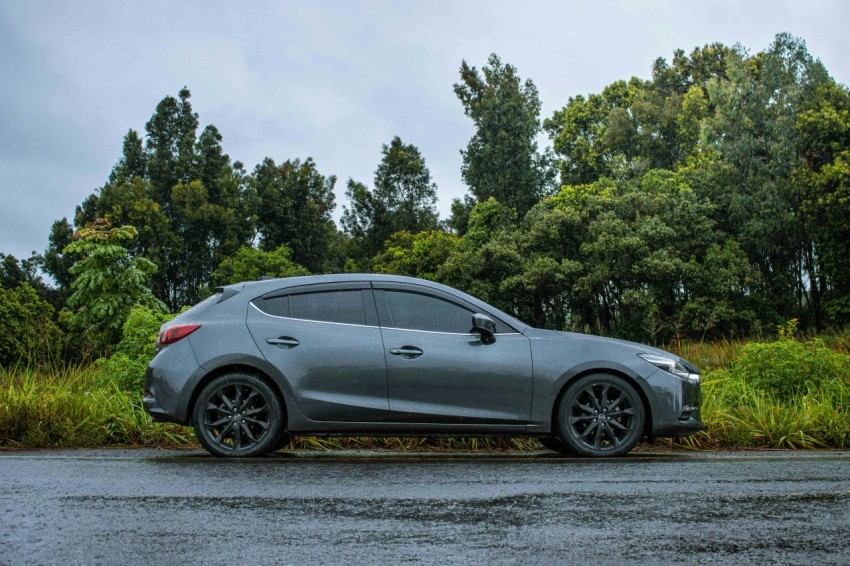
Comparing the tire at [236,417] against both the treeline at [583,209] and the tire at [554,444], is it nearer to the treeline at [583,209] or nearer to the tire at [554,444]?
the tire at [554,444]

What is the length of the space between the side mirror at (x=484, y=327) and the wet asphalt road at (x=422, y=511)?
1091 mm

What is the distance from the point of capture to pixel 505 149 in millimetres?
65562

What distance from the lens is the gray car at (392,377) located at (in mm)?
8250

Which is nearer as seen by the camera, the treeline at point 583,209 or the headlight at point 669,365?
the headlight at point 669,365

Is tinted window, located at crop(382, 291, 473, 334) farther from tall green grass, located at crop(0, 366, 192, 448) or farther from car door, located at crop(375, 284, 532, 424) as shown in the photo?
tall green grass, located at crop(0, 366, 192, 448)

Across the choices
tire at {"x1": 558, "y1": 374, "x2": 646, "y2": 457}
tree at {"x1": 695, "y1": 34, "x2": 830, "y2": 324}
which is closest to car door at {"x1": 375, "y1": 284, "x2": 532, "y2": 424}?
tire at {"x1": 558, "y1": 374, "x2": 646, "y2": 457}

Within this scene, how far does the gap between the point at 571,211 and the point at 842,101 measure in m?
14.4

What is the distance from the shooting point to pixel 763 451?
31.0 feet

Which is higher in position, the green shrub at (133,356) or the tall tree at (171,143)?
the tall tree at (171,143)

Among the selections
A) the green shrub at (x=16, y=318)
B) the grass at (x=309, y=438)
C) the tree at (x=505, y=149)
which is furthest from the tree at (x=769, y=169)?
the grass at (x=309, y=438)

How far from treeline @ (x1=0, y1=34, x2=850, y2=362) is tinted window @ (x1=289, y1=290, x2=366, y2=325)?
2623 centimetres

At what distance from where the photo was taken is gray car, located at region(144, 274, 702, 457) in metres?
8.25

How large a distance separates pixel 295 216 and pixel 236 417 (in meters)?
68.9

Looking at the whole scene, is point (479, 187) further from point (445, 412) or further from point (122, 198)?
point (445, 412)
